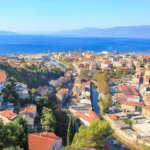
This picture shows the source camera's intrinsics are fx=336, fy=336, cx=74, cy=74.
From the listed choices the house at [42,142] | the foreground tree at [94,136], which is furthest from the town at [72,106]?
the foreground tree at [94,136]

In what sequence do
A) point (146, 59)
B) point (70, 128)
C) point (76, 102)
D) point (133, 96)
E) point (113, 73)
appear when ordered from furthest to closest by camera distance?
point (146, 59) → point (113, 73) → point (133, 96) → point (76, 102) → point (70, 128)

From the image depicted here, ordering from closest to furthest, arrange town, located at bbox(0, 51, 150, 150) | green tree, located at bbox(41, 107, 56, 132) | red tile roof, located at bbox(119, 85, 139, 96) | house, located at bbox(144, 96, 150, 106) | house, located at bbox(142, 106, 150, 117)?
town, located at bbox(0, 51, 150, 150) → green tree, located at bbox(41, 107, 56, 132) → house, located at bbox(142, 106, 150, 117) → house, located at bbox(144, 96, 150, 106) → red tile roof, located at bbox(119, 85, 139, 96)

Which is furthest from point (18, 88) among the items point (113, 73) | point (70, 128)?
point (113, 73)

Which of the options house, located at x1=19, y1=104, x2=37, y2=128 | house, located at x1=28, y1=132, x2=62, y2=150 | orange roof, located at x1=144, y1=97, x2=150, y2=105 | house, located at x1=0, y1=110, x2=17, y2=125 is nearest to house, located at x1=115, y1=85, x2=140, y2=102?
orange roof, located at x1=144, y1=97, x2=150, y2=105

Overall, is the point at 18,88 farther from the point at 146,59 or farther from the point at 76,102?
the point at 146,59

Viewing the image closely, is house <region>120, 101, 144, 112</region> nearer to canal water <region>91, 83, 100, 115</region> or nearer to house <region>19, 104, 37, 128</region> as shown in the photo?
canal water <region>91, 83, 100, 115</region>

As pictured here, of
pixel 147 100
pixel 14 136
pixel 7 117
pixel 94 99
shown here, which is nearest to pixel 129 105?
pixel 147 100
